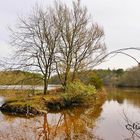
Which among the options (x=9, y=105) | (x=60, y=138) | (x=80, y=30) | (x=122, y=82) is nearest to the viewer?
(x=60, y=138)

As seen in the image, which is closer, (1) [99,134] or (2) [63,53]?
(1) [99,134]

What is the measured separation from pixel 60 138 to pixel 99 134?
1.87 m

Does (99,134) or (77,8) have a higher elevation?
(77,8)

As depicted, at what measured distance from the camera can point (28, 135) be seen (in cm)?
1093

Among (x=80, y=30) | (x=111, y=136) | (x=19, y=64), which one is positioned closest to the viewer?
(x=111, y=136)

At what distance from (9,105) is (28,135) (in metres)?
8.87

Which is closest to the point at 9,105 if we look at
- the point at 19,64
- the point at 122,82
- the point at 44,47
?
the point at 19,64

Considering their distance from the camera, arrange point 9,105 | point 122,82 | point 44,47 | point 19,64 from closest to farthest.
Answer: point 9,105
point 19,64
point 44,47
point 122,82

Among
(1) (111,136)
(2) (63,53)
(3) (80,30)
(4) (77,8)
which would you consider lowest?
(1) (111,136)

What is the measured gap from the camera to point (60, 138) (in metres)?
10.3

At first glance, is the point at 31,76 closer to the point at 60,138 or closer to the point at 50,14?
the point at 50,14

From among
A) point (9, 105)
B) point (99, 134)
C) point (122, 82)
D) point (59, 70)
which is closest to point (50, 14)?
point (59, 70)

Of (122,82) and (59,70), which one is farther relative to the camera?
(122,82)

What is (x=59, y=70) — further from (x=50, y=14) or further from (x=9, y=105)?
(x=9, y=105)
